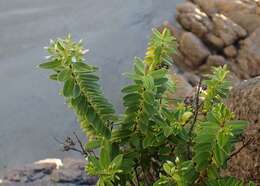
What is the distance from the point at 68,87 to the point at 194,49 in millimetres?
5800

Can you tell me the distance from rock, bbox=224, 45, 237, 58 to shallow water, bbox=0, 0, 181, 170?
1.22 metres

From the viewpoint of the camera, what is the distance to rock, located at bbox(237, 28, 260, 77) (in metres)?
6.98

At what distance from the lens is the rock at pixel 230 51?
7168mm

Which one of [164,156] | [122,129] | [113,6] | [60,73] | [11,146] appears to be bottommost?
[11,146]

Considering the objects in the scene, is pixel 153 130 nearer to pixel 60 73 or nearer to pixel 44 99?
pixel 60 73

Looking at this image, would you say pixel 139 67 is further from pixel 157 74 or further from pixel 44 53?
pixel 44 53

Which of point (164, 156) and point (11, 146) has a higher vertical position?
point (164, 156)

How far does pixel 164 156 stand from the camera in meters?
1.81

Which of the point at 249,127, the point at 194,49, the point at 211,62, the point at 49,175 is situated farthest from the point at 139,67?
the point at 194,49

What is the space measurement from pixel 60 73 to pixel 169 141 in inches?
17.7

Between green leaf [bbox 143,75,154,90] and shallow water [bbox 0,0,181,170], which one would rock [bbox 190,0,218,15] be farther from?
green leaf [bbox 143,75,154,90]

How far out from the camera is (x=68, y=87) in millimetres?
1605

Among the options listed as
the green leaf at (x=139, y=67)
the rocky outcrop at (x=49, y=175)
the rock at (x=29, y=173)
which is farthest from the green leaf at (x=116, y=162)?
the rock at (x=29, y=173)

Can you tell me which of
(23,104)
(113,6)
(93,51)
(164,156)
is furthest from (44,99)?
(164,156)
